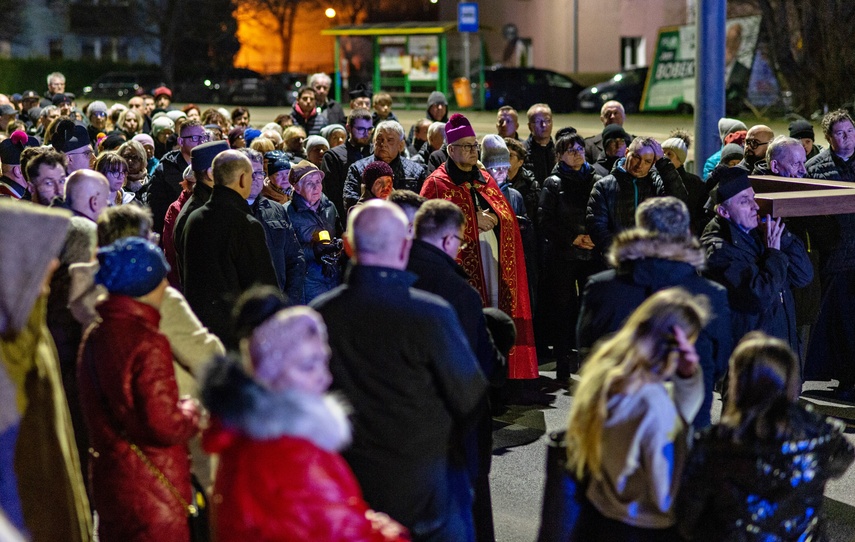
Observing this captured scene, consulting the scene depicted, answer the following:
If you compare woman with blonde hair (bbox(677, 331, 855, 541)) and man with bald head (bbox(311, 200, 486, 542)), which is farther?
man with bald head (bbox(311, 200, 486, 542))

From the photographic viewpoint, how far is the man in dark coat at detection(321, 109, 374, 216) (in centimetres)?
1097

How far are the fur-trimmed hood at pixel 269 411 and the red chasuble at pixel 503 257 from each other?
4706mm

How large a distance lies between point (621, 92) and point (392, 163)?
23.7m

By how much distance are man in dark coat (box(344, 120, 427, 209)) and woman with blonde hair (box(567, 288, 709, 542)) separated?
5.69 metres

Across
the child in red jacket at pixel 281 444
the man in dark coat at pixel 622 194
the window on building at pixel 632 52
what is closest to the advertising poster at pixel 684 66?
the window on building at pixel 632 52

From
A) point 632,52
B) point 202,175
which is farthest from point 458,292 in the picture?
point 632,52

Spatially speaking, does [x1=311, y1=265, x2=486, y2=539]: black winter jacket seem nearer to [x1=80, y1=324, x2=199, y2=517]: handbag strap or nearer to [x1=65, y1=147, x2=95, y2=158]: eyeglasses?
[x1=80, y1=324, x2=199, y2=517]: handbag strap

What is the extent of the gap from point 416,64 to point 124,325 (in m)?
28.0

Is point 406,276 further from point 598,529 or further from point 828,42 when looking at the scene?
point 828,42

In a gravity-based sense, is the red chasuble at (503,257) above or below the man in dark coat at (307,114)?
below

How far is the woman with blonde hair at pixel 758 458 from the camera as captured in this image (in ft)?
13.1

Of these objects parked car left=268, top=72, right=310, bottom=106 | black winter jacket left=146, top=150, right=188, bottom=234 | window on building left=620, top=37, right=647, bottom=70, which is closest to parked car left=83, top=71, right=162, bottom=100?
parked car left=268, top=72, right=310, bottom=106

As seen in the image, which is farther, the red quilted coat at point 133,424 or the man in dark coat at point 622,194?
the man in dark coat at point 622,194

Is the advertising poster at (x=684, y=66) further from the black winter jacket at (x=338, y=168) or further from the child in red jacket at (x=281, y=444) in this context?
the child in red jacket at (x=281, y=444)
